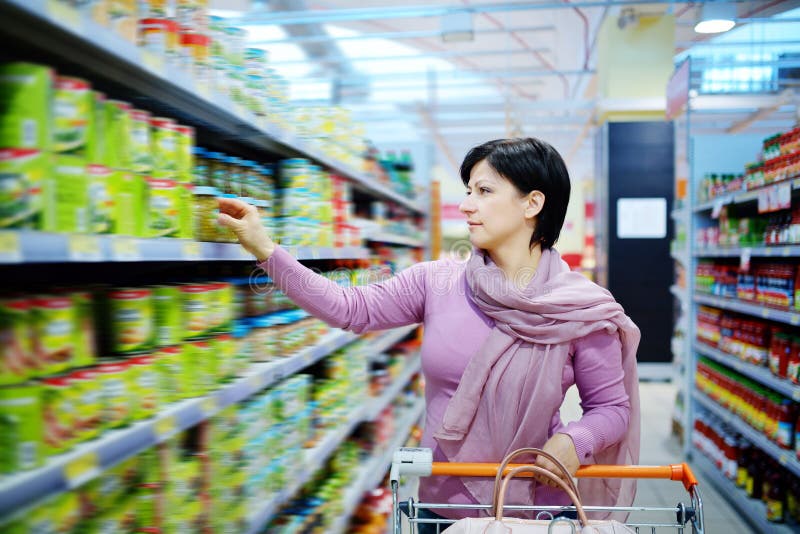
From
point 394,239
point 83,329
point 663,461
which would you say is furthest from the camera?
point 663,461

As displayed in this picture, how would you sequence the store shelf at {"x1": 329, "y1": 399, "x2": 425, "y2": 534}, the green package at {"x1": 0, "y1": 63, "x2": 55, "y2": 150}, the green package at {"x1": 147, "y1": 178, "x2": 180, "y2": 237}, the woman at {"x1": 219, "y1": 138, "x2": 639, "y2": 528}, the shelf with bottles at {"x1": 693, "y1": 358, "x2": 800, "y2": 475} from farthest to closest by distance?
the shelf with bottles at {"x1": 693, "y1": 358, "x2": 800, "y2": 475} → the store shelf at {"x1": 329, "y1": 399, "x2": 425, "y2": 534} → the woman at {"x1": 219, "y1": 138, "x2": 639, "y2": 528} → the green package at {"x1": 147, "y1": 178, "x2": 180, "y2": 237} → the green package at {"x1": 0, "y1": 63, "x2": 55, "y2": 150}

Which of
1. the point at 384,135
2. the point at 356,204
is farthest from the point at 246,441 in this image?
the point at 384,135

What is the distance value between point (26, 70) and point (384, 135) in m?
16.9

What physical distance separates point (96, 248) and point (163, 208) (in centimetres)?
30

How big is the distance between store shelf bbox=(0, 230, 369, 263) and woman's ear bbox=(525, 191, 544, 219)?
2.85 feet

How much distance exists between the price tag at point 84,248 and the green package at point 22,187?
0.06 meters

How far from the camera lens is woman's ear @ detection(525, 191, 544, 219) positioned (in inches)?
77.3

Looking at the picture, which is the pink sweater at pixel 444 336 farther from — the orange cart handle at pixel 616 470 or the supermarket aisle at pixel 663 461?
the supermarket aisle at pixel 663 461

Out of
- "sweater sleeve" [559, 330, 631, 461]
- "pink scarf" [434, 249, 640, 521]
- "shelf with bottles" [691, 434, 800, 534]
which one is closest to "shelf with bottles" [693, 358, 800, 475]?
"shelf with bottles" [691, 434, 800, 534]

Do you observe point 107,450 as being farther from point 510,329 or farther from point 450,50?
point 450,50

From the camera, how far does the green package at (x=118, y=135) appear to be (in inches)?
50.1

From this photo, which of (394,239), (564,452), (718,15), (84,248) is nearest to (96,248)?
(84,248)

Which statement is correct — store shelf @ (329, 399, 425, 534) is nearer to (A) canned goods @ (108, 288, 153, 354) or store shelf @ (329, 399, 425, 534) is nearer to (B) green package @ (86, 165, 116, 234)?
(A) canned goods @ (108, 288, 153, 354)

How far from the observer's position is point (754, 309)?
146 inches
